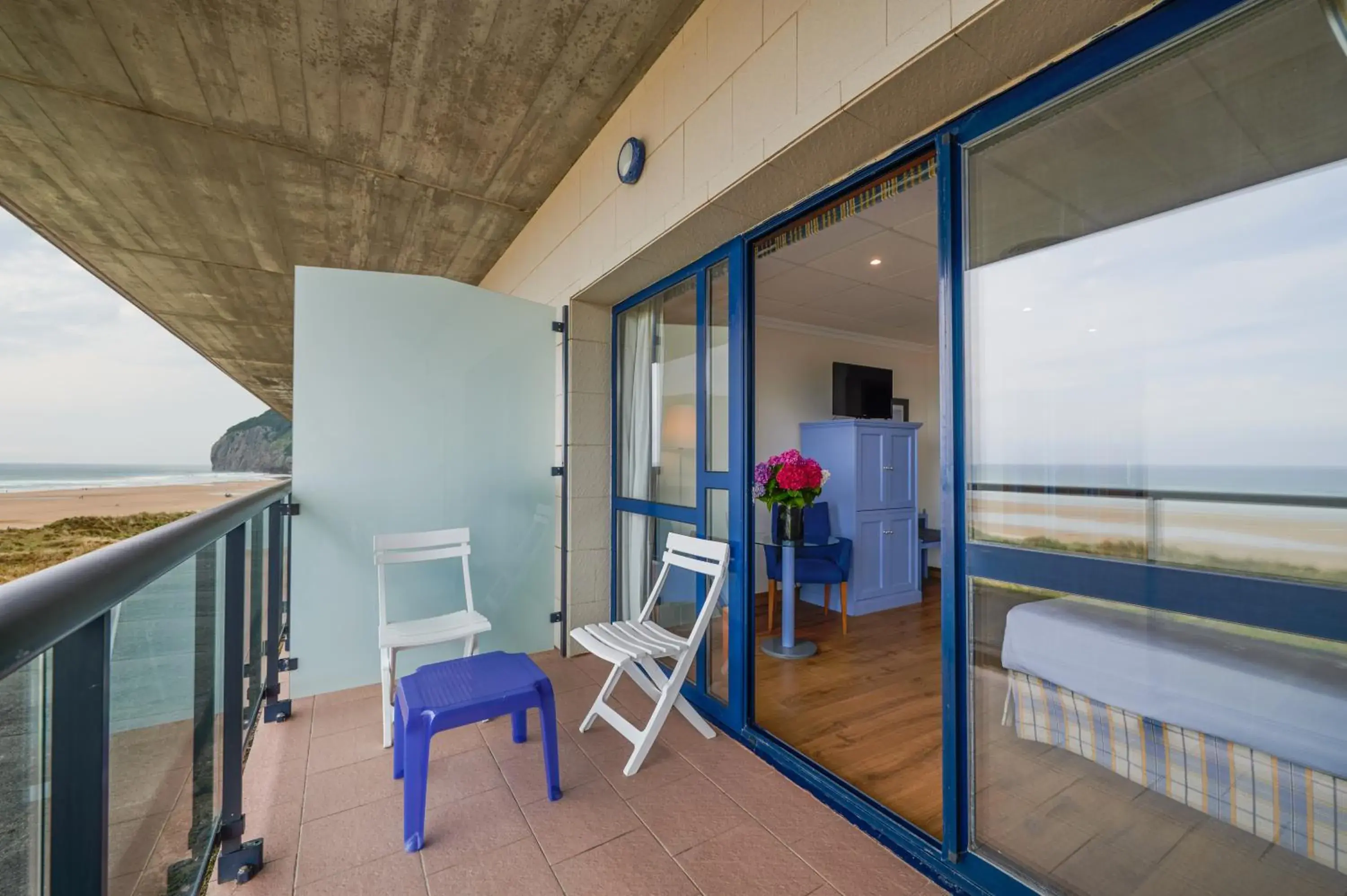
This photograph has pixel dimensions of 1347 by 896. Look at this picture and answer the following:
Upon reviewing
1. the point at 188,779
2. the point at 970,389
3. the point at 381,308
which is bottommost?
the point at 188,779

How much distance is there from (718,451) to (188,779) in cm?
210

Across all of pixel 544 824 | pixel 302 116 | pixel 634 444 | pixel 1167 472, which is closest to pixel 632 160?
pixel 634 444

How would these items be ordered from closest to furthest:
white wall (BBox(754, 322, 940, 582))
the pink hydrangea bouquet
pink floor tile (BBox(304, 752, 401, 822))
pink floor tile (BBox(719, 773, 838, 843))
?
pink floor tile (BBox(719, 773, 838, 843))
pink floor tile (BBox(304, 752, 401, 822))
the pink hydrangea bouquet
white wall (BBox(754, 322, 940, 582))

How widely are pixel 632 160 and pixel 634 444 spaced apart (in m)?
1.54

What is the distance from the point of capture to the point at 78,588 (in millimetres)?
613

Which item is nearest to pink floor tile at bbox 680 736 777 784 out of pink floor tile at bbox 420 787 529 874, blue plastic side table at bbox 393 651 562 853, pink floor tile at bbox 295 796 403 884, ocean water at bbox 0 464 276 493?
blue plastic side table at bbox 393 651 562 853

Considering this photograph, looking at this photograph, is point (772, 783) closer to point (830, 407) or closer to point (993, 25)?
point (993, 25)

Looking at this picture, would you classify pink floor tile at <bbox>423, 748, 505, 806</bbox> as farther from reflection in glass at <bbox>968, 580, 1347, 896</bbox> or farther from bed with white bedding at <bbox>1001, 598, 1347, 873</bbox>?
bed with white bedding at <bbox>1001, 598, 1347, 873</bbox>

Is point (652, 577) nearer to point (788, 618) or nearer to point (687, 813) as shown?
point (788, 618)

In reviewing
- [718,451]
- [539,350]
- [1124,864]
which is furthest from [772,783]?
[539,350]

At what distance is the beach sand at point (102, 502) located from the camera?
5.85 ft

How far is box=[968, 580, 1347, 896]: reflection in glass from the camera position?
3.29 feet

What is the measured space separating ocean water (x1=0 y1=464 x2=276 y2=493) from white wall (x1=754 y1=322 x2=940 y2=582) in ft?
12.9

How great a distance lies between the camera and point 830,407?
18.7 ft
